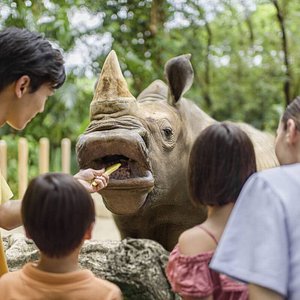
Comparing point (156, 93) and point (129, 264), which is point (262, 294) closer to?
point (129, 264)

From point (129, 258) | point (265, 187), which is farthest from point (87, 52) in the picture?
point (265, 187)

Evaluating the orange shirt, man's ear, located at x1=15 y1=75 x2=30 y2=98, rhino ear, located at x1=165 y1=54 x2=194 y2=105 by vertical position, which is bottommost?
rhino ear, located at x1=165 y1=54 x2=194 y2=105

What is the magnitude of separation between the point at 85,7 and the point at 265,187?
770 centimetres

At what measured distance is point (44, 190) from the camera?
6.80ft

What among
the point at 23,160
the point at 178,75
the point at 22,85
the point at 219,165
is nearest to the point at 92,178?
the point at 22,85

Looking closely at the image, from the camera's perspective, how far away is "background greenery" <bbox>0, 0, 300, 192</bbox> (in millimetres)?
9344

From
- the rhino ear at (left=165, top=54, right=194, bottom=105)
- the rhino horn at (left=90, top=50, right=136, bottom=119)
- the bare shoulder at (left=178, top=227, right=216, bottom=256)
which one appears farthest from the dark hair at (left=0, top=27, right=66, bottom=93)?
the rhino ear at (left=165, top=54, right=194, bottom=105)

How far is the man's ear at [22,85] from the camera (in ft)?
7.94

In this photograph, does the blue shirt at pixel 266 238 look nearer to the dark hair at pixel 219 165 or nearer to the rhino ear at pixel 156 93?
the dark hair at pixel 219 165

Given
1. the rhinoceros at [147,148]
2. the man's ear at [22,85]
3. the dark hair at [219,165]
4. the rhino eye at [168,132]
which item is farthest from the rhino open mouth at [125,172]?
the dark hair at [219,165]

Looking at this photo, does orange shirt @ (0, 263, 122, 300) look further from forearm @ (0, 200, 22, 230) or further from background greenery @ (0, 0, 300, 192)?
background greenery @ (0, 0, 300, 192)

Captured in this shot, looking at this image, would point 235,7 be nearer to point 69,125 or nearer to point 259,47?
point 259,47

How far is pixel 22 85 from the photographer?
2434 mm

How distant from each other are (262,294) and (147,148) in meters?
2.00
